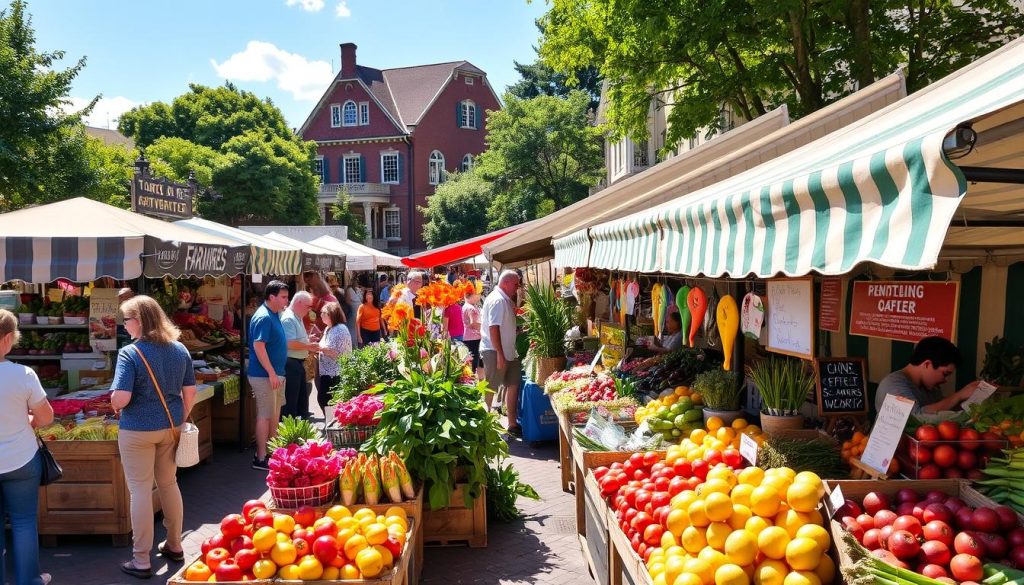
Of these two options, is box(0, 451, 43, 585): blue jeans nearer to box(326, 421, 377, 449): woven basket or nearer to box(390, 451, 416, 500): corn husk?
box(326, 421, 377, 449): woven basket

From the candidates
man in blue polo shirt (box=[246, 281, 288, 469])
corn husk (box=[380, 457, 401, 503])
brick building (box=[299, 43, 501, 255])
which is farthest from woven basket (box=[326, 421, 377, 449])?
brick building (box=[299, 43, 501, 255])

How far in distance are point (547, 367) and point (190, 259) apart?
4165 millimetres

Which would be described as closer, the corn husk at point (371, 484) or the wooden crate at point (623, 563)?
the wooden crate at point (623, 563)

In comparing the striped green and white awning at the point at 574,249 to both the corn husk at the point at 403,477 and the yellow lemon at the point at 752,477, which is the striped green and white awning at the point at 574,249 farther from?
the yellow lemon at the point at 752,477

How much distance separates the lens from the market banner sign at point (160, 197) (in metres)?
8.38

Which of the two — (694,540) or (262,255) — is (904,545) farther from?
(262,255)

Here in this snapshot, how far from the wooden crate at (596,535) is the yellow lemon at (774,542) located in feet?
3.87

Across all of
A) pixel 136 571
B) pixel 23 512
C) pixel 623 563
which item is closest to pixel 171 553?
pixel 136 571

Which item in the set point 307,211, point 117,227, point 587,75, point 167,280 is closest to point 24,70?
point 167,280

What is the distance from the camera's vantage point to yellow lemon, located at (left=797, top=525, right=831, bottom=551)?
2.69 meters

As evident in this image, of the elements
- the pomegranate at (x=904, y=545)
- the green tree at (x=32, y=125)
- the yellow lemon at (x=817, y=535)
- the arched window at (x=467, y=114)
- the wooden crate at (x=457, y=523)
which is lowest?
the wooden crate at (x=457, y=523)

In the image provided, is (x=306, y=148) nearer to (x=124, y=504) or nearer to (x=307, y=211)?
(x=307, y=211)

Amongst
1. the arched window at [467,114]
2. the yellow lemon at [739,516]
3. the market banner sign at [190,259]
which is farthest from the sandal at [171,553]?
the arched window at [467,114]

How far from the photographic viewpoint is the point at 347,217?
143ft
